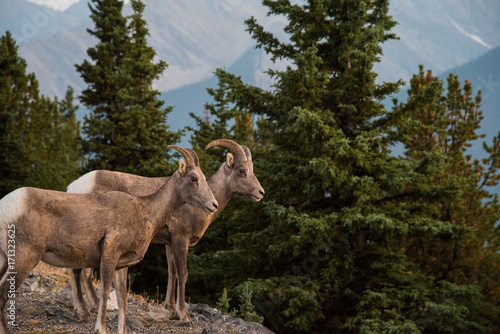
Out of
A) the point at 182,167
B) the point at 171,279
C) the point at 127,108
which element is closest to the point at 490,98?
the point at 127,108

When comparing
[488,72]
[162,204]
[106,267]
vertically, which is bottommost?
[106,267]

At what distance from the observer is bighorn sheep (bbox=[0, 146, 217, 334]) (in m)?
4.88

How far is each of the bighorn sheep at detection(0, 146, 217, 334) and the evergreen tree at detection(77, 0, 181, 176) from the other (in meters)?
10.4

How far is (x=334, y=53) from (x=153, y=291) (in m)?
10.5

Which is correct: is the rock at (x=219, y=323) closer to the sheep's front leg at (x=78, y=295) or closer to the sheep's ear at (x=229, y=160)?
the sheep's front leg at (x=78, y=295)

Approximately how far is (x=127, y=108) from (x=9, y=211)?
44.9 ft

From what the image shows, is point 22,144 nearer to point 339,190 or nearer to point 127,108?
point 127,108

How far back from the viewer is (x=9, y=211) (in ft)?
16.0

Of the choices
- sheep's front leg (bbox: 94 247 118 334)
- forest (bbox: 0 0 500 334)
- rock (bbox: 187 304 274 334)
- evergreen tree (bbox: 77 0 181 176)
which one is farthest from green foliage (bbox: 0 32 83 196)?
sheep's front leg (bbox: 94 247 118 334)

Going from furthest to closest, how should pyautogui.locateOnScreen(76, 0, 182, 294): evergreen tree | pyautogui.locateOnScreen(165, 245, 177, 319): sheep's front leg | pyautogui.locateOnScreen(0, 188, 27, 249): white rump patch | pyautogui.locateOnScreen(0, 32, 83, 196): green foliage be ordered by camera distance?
pyautogui.locateOnScreen(0, 32, 83, 196): green foliage < pyautogui.locateOnScreen(76, 0, 182, 294): evergreen tree < pyautogui.locateOnScreen(165, 245, 177, 319): sheep's front leg < pyautogui.locateOnScreen(0, 188, 27, 249): white rump patch

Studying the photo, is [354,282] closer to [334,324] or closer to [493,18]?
[334,324]

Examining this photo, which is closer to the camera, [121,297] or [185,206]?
[121,297]

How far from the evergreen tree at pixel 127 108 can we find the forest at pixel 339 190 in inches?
3.4

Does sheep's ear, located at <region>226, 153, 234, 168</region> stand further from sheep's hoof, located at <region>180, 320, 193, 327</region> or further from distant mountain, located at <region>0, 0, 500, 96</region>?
distant mountain, located at <region>0, 0, 500, 96</region>
